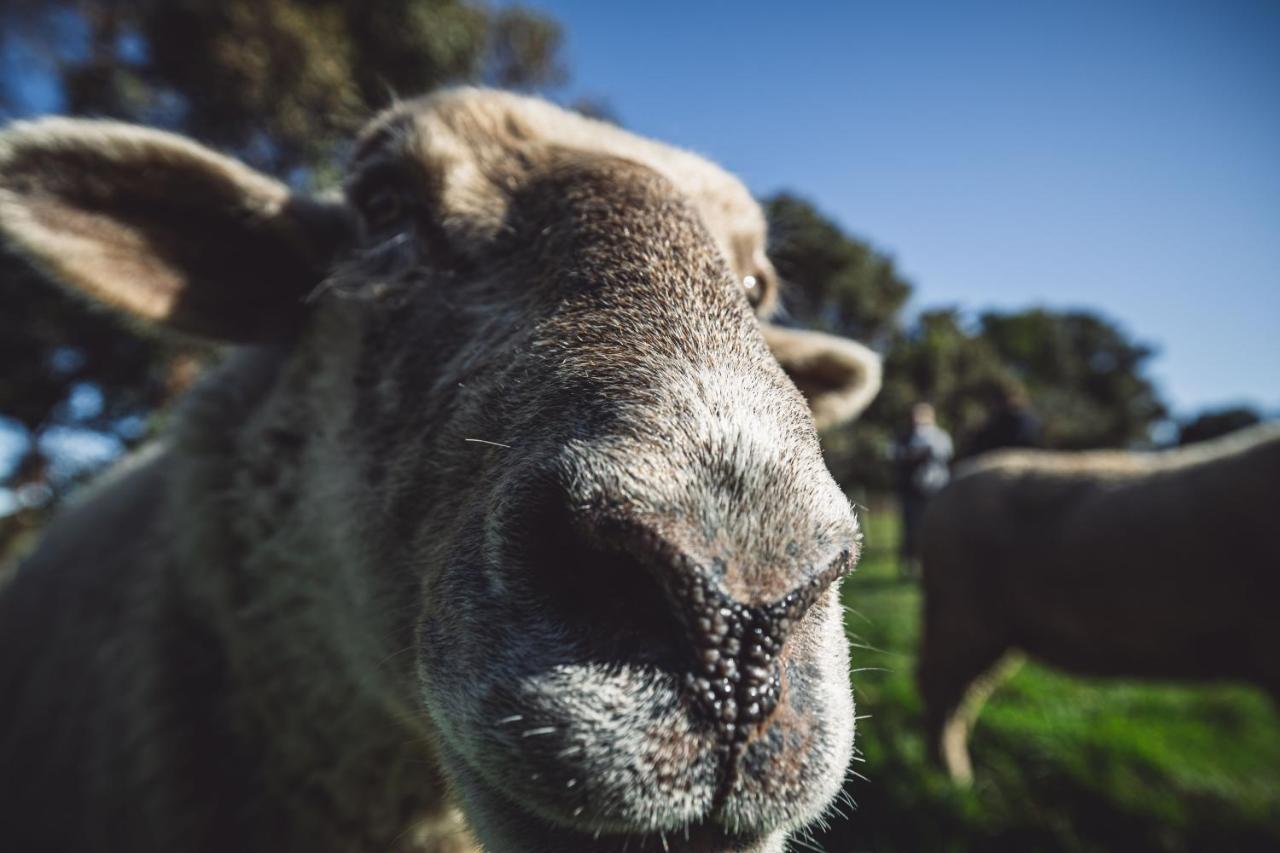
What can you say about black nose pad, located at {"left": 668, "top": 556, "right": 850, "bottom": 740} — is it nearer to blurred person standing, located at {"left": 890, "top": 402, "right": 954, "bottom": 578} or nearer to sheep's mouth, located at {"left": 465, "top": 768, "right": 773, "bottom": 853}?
sheep's mouth, located at {"left": 465, "top": 768, "right": 773, "bottom": 853}

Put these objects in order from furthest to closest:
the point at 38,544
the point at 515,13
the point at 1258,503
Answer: the point at 515,13, the point at 1258,503, the point at 38,544

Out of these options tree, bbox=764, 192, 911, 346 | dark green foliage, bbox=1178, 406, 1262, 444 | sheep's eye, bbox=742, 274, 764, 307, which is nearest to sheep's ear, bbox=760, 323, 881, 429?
sheep's eye, bbox=742, 274, 764, 307

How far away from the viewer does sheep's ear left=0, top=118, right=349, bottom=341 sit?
79.5 inches

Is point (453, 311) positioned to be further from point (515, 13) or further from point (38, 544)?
point (515, 13)

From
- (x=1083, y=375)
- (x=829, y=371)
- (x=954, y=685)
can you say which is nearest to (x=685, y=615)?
(x=829, y=371)

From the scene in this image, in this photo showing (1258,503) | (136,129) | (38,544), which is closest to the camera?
(136,129)

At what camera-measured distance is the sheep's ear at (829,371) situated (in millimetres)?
2891

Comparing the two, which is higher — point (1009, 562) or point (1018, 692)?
point (1009, 562)

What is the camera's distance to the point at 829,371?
3.05 metres

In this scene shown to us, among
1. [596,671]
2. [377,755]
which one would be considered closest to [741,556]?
[596,671]

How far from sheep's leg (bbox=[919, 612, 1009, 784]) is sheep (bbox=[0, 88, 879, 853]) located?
321 cm

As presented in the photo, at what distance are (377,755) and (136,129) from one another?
7.02 ft

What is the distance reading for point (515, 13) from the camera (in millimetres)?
14781

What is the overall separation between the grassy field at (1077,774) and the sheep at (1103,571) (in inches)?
15.3
